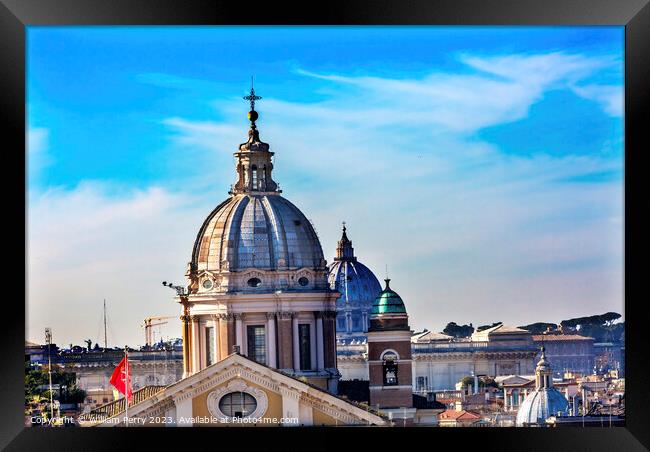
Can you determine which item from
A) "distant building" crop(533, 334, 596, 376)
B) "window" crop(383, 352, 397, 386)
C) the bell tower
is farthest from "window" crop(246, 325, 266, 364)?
"distant building" crop(533, 334, 596, 376)

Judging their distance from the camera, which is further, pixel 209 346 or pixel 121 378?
pixel 209 346

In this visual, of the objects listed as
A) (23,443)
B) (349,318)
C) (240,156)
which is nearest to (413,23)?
(23,443)

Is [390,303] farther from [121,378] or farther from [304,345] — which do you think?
[121,378]

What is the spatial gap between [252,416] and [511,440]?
11.5 meters

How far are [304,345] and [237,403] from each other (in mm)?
6071

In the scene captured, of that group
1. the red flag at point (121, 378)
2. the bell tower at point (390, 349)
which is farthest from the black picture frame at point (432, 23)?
the bell tower at point (390, 349)

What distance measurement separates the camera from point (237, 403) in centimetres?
3534

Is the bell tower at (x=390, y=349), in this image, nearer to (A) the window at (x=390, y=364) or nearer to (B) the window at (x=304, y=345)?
(A) the window at (x=390, y=364)

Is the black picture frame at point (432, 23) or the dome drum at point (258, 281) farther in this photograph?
the dome drum at point (258, 281)

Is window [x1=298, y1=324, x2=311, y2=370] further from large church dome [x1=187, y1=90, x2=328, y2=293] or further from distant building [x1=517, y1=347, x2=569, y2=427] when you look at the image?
distant building [x1=517, y1=347, x2=569, y2=427]

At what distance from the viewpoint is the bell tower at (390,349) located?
1556 inches

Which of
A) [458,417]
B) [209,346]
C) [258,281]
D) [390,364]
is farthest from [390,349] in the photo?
[209,346]

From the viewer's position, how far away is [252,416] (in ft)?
113

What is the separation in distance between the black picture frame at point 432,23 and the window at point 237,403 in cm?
1170
